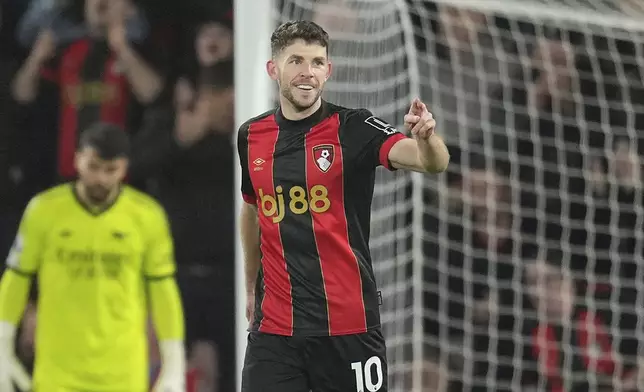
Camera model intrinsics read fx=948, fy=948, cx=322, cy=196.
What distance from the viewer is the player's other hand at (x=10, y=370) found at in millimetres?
3766

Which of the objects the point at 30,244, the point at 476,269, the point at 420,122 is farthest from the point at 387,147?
the point at 476,269

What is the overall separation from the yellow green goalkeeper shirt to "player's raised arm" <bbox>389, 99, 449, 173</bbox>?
203 centimetres

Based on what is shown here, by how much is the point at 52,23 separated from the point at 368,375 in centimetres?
266

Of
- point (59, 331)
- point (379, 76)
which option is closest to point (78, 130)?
point (59, 331)

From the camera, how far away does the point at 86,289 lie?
373 cm

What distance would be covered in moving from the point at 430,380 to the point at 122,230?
4.94 ft

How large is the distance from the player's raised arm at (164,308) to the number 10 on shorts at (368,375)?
182cm

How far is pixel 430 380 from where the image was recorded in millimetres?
4215

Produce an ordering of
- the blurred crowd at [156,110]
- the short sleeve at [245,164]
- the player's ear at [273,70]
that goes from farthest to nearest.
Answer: the blurred crowd at [156,110]
the short sleeve at [245,164]
the player's ear at [273,70]

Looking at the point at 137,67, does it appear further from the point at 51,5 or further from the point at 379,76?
the point at 379,76

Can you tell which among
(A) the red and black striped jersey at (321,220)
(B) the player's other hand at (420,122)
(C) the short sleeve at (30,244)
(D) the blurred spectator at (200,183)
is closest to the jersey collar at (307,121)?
(A) the red and black striped jersey at (321,220)

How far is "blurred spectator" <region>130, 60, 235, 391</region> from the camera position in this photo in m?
4.19

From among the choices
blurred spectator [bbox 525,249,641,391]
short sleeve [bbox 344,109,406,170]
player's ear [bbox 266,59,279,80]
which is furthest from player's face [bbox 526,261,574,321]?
player's ear [bbox 266,59,279,80]

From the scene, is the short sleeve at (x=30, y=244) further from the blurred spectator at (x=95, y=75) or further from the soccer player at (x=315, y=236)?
the soccer player at (x=315, y=236)
